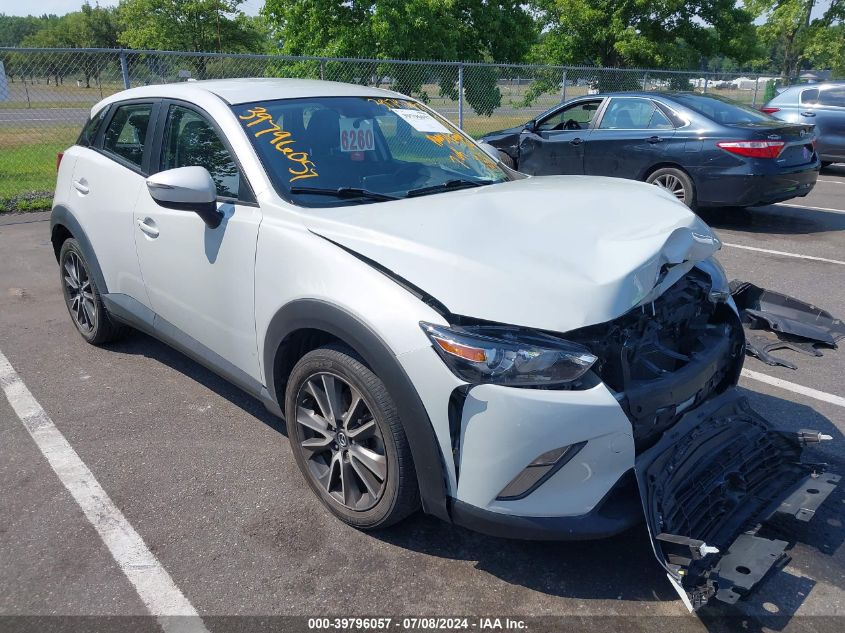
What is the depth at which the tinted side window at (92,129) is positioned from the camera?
179 inches

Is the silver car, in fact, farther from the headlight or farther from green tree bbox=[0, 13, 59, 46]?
green tree bbox=[0, 13, 59, 46]

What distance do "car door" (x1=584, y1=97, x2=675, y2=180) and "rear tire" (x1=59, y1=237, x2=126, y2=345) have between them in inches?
246

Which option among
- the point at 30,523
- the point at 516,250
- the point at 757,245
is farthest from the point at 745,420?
the point at 757,245

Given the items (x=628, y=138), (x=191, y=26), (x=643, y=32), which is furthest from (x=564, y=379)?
(x=191, y=26)

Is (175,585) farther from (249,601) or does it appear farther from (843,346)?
(843,346)

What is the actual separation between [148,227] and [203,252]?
1.98 ft

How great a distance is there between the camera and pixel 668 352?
2.78 m

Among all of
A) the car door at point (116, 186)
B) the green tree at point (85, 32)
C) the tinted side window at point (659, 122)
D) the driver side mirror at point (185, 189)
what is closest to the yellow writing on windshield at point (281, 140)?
the driver side mirror at point (185, 189)

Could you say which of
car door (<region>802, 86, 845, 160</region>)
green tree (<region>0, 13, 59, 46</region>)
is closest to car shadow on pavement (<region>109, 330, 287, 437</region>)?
car door (<region>802, 86, 845, 160</region>)

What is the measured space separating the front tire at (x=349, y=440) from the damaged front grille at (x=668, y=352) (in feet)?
2.47

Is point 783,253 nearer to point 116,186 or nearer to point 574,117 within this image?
point 574,117

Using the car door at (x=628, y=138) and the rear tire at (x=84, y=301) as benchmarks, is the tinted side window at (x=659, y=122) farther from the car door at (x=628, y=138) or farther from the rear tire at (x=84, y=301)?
the rear tire at (x=84, y=301)

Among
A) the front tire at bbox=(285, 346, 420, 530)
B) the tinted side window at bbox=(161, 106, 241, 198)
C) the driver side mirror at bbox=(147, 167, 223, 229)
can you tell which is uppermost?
the tinted side window at bbox=(161, 106, 241, 198)

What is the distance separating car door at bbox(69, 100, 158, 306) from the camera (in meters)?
3.94
